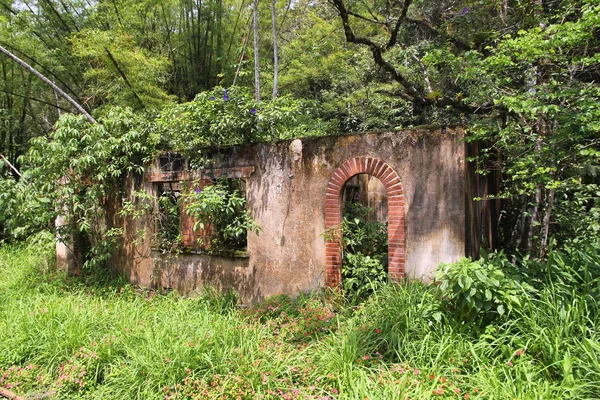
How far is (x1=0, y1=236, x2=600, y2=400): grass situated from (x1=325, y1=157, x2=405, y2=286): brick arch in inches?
11.7

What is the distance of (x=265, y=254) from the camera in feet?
17.5

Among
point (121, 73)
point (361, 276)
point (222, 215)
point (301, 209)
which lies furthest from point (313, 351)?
point (121, 73)

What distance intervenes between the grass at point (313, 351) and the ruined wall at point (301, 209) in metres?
0.51

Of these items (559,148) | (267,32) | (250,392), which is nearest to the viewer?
(250,392)

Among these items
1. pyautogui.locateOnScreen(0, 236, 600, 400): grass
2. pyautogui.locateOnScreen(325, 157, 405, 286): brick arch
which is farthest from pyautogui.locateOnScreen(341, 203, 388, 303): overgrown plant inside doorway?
pyautogui.locateOnScreen(0, 236, 600, 400): grass

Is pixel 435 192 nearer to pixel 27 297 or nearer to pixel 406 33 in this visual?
pixel 27 297

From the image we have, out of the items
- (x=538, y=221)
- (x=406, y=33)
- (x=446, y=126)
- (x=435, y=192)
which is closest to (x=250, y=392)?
(x=435, y=192)

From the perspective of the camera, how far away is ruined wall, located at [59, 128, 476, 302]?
4.22 metres

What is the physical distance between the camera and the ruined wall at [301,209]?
4223 millimetres

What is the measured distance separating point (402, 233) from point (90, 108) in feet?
35.4

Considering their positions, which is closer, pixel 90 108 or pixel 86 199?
pixel 86 199

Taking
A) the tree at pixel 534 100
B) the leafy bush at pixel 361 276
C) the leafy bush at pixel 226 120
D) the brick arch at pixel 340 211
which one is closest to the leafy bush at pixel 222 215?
the leafy bush at pixel 226 120

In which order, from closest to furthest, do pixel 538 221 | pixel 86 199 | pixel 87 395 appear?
1. pixel 87 395
2. pixel 538 221
3. pixel 86 199

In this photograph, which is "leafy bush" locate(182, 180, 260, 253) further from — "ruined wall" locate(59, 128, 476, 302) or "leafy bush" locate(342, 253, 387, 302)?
"leafy bush" locate(342, 253, 387, 302)
